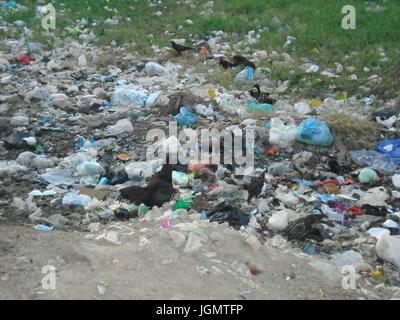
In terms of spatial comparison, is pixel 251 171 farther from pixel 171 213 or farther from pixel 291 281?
pixel 291 281

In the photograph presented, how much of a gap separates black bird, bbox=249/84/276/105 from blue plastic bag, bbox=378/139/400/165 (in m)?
1.35

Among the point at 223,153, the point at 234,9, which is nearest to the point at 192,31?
the point at 234,9

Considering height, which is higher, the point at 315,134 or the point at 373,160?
the point at 315,134

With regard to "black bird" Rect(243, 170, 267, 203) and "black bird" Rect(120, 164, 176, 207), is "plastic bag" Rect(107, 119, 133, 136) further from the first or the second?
"black bird" Rect(243, 170, 267, 203)

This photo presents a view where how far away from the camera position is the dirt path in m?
2.91

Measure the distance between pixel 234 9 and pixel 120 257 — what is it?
21.9 ft

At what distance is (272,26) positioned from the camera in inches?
335

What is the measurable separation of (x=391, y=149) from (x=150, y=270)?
2.66 metres

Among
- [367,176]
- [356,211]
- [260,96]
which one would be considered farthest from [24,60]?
[356,211]

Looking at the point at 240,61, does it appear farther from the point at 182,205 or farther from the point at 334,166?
the point at 182,205

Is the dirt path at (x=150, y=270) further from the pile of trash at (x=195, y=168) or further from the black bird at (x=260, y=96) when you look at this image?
the black bird at (x=260, y=96)

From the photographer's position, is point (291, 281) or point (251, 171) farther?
point (251, 171)

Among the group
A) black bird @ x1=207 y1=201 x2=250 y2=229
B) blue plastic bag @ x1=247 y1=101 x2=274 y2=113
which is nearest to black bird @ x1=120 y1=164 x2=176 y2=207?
black bird @ x1=207 y1=201 x2=250 y2=229

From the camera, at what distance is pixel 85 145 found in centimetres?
512
